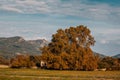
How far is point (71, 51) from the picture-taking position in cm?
11769

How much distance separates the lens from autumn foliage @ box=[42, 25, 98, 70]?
114 meters

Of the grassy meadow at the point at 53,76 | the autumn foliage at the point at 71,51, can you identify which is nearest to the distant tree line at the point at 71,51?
the autumn foliage at the point at 71,51

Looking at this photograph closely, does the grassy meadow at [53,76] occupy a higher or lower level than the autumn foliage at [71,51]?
lower

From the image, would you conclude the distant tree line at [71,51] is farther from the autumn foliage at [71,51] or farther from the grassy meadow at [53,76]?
the grassy meadow at [53,76]

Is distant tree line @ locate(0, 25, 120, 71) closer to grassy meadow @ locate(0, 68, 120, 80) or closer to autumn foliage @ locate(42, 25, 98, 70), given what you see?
autumn foliage @ locate(42, 25, 98, 70)

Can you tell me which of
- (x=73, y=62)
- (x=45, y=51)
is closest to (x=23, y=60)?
(x=45, y=51)

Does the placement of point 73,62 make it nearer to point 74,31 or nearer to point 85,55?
point 85,55

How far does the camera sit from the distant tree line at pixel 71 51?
114 m

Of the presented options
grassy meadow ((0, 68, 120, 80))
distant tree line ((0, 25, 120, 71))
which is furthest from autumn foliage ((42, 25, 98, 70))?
grassy meadow ((0, 68, 120, 80))

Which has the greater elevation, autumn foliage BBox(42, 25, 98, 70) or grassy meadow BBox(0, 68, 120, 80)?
autumn foliage BBox(42, 25, 98, 70)

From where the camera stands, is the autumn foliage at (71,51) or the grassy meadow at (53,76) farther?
the autumn foliage at (71,51)

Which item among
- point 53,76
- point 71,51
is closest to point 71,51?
point 71,51

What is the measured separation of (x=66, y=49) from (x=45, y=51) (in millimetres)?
8013

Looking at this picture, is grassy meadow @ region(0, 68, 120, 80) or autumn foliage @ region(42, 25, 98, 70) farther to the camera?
autumn foliage @ region(42, 25, 98, 70)
